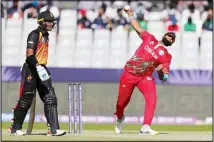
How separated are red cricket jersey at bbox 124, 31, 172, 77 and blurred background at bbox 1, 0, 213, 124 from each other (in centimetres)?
621

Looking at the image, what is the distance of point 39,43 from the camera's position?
9.88 m

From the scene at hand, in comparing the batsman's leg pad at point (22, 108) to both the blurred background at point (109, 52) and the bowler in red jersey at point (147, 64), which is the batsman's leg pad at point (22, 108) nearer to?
the bowler in red jersey at point (147, 64)

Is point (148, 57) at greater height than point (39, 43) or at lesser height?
lesser

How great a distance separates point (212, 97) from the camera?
1719 cm

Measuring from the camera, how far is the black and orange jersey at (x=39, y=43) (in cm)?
978

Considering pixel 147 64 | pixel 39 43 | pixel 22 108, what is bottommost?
pixel 22 108

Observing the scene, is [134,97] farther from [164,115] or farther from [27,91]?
[27,91]

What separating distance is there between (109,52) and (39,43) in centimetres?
889

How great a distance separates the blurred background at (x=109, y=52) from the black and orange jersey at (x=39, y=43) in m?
7.01

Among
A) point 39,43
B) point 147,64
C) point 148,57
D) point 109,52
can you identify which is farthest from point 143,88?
point 109,52

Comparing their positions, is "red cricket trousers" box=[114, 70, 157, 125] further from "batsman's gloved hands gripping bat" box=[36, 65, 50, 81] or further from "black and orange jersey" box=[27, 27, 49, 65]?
"batsman's gloved hands gripping bat" box=[36, 65, 50, 81]

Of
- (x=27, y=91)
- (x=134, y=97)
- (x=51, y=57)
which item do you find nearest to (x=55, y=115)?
(x=27, y=91)

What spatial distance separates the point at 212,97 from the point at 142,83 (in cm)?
669

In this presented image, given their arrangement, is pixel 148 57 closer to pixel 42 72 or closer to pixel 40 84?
pixel 40 84
